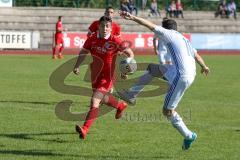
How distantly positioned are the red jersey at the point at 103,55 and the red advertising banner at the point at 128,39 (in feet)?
97.2

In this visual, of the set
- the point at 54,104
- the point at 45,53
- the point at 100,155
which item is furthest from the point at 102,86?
the point at 45,53

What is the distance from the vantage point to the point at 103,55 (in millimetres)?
11688

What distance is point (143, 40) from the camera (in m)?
44.0

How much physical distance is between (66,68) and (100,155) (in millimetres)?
11399

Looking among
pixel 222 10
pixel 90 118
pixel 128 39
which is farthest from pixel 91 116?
pixel 222 10

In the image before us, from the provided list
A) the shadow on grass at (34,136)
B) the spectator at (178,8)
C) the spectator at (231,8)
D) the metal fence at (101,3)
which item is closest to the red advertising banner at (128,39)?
the spectator at (178,8)

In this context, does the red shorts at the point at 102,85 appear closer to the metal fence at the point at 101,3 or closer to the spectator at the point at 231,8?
the metal fence at the point at 101,3

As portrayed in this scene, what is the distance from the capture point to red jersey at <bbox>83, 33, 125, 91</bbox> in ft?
37.8

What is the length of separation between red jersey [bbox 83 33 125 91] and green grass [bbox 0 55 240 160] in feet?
2.99

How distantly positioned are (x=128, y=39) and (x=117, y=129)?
100ft

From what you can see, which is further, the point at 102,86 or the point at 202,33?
the point at 202,33

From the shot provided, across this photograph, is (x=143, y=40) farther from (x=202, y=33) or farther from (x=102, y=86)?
(x=102, y=86)

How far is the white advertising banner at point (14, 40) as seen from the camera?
39.2 metres

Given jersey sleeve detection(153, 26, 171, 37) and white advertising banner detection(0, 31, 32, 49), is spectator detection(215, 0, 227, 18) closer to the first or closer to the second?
white advertising banner detection(0, 31, 32, 49)
